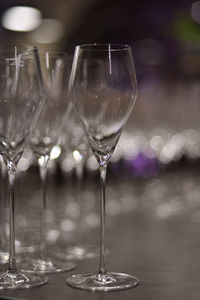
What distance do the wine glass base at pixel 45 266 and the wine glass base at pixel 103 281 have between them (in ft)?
0.22

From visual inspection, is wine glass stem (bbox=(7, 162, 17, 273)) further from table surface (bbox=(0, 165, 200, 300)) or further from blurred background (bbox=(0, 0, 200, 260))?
blurred background (bbox=(0, 0, 200, 260))

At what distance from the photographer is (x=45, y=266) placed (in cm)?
99

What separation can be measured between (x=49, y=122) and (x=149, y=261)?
0.96 feet

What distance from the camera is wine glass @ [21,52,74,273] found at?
103 cm

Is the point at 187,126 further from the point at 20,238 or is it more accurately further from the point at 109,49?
the point at 109,49

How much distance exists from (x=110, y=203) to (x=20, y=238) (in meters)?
0.45

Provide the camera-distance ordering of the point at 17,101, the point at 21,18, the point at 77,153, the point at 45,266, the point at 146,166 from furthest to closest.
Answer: the point at 21,18, the point at 146,166, the point at 77,153, the point at 45,266, the point at 17,101

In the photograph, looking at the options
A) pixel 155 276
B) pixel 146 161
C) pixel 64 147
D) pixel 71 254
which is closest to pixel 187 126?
pixel 146 161

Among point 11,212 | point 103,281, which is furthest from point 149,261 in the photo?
point 11,212

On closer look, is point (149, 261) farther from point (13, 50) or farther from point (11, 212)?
point (13, 50)

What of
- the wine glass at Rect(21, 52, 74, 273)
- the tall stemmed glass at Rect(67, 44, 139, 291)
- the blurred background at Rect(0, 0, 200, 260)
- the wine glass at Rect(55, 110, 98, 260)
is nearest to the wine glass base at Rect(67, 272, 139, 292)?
the tall stemmed glass at Rect(67, 44, 139, 291)

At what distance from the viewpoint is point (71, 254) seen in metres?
1.08

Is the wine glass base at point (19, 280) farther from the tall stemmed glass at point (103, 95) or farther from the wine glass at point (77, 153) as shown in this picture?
the wine glass at point (77, 153)

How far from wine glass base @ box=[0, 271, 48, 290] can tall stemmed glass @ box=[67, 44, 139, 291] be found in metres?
0.05
